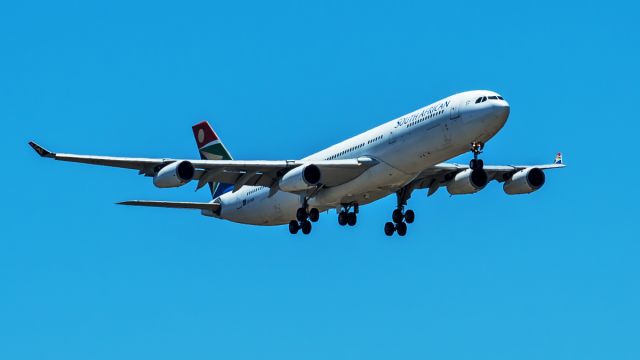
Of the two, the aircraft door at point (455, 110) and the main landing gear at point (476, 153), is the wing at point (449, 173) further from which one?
the aircraft door at point (455, 110)

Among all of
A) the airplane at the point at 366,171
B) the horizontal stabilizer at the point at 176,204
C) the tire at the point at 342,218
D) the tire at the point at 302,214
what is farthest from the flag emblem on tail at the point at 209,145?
the tire at the point at 342,218

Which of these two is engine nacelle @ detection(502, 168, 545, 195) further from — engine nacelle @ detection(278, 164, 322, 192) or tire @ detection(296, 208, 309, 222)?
engine nacelle @ detection(278, 164, 322, 192)

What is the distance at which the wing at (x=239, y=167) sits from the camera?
2576 inches

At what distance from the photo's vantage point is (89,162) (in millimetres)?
65438

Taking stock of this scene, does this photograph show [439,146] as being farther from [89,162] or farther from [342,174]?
[89,162]

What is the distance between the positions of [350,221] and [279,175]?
457 centimetres

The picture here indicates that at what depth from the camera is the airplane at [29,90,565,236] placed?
62.2 metres

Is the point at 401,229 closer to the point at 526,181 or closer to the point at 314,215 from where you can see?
the point at 314,215

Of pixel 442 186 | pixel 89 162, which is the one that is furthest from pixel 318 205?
pixel 89 162

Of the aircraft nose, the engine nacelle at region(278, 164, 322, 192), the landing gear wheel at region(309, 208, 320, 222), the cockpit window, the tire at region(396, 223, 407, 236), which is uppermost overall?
the cockpit window

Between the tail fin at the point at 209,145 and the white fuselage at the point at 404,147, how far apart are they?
8.70 m

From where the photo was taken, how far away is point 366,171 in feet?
218

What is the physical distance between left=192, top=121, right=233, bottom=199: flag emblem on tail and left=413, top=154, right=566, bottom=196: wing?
14575mm

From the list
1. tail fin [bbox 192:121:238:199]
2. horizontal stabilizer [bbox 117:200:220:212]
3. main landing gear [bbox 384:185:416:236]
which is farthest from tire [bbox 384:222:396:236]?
tail fin [bbox 192:121:238:199]
